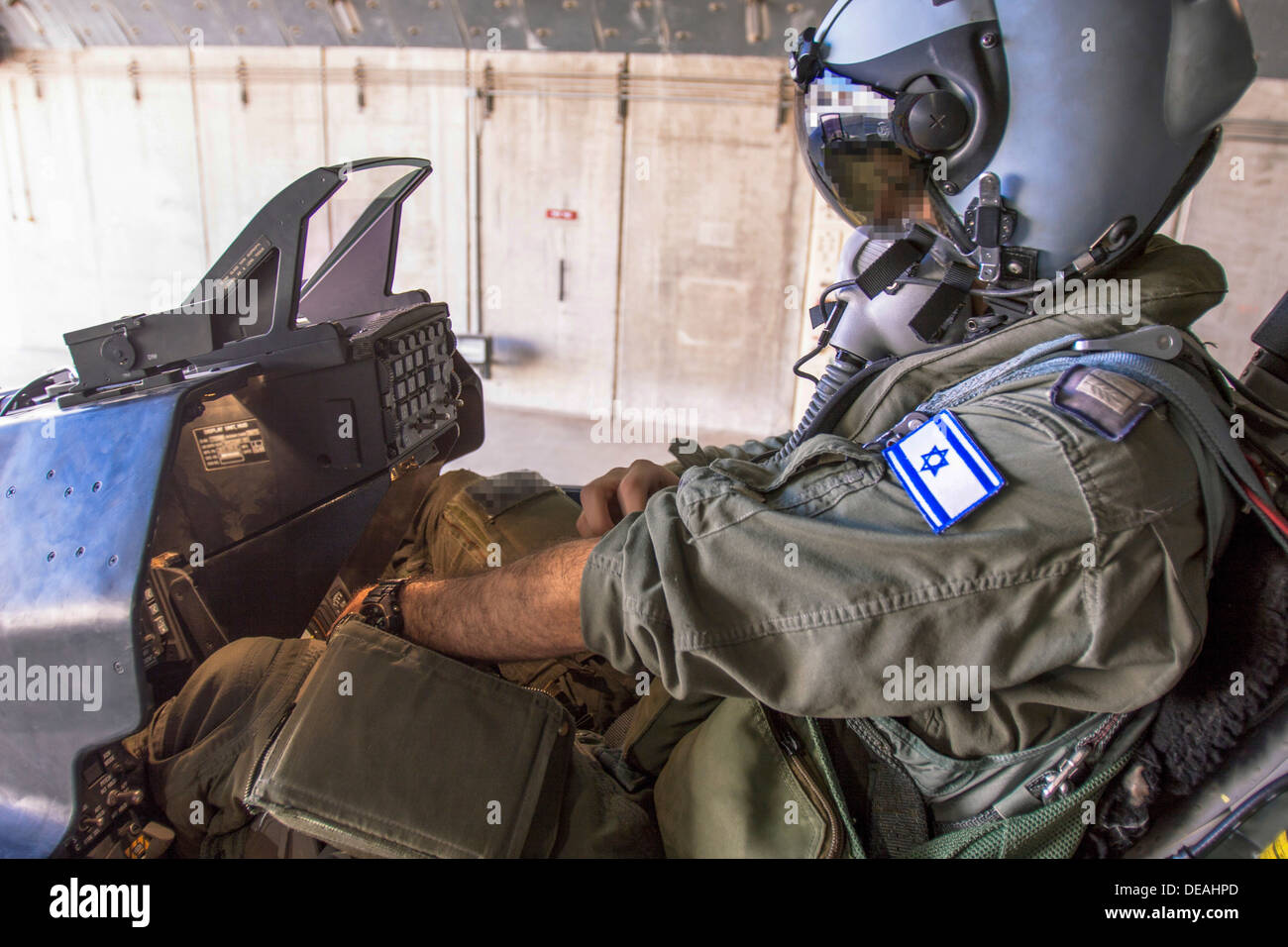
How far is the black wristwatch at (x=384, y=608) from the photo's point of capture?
1223mm

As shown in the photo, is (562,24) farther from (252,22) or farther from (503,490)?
(503,490)

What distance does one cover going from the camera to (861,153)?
1.27 m

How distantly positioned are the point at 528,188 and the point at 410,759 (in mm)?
3874

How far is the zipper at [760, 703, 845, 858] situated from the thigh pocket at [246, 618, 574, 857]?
1.16 feet

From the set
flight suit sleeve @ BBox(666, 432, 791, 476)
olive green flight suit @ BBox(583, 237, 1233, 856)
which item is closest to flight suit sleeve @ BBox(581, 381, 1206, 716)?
olive green flight suit @ BBox(583, 237, 1233, 856)

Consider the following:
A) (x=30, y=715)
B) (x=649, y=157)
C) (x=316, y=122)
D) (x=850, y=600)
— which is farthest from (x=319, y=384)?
(x=316, y=122)

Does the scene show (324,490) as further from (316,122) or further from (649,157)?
(316,122)

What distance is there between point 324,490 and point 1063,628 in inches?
48.3

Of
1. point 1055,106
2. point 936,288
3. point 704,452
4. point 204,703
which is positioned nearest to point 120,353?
point 204,703

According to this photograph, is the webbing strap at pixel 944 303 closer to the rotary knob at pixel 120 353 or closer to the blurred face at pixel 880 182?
the blurred face at pixel 880 182

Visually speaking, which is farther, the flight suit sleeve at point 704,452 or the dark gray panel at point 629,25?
the dark gray panel at point 629,25

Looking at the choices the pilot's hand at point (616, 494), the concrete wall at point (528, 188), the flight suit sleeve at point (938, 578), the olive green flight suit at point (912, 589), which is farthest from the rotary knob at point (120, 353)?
the concrete wall at point (528, 188)

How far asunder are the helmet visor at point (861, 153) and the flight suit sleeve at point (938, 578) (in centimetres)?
51

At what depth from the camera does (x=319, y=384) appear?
53.0 inches
